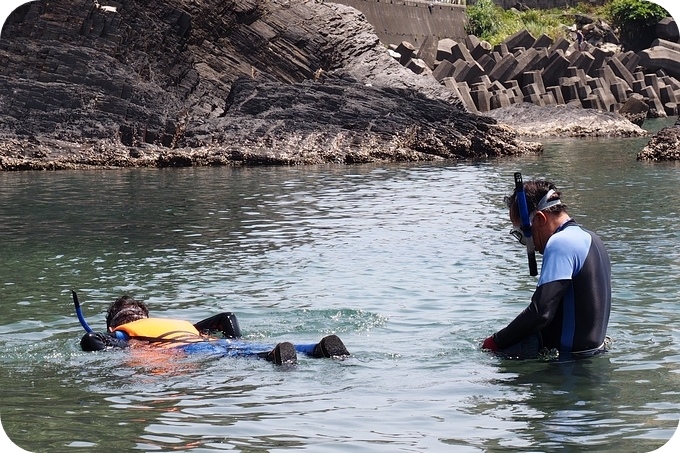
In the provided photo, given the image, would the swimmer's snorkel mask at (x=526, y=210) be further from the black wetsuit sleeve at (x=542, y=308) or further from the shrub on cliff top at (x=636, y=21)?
the shrub on cliff top at (x=636, y=21)

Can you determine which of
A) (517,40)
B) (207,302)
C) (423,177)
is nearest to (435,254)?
(207,302)

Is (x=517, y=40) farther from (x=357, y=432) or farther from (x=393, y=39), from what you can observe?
(x=357, y=432)

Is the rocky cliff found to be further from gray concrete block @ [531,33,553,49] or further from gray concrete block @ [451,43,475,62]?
gray concrete block @ [531,33,553,49]

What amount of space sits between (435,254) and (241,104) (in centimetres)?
1715

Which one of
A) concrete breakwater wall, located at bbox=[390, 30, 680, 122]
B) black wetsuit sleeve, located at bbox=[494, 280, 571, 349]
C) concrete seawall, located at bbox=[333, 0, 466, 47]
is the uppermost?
concrete seawall, located at bbox=[333, 0, 466, 47]

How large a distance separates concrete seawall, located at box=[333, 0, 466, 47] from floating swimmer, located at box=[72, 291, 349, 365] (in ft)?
127

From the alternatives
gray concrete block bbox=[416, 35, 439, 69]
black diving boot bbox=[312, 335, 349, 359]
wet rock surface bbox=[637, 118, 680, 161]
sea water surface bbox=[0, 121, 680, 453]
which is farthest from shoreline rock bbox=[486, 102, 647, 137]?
black diving boot bbox=[312, 335, 349, 359]

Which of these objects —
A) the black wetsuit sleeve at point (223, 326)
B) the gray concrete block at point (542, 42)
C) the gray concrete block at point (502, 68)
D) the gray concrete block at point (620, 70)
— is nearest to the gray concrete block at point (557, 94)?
the gray concrete block at point (502, 68)

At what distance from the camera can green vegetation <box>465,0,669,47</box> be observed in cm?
6145

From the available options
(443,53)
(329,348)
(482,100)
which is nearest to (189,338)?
(329,348)

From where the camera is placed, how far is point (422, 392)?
8.04 meters

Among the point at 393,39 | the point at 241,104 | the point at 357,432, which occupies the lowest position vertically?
the point at 357,432

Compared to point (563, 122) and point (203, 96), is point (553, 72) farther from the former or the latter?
point (203, 96)

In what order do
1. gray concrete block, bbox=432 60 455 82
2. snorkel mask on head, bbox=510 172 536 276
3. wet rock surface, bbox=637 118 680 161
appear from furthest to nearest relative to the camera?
gray concrete block, bbox=432 60 455 82 < wet rock surface, bbox=637 118 680 161 < snorkel mask on head, bbox=510 172 536 276
